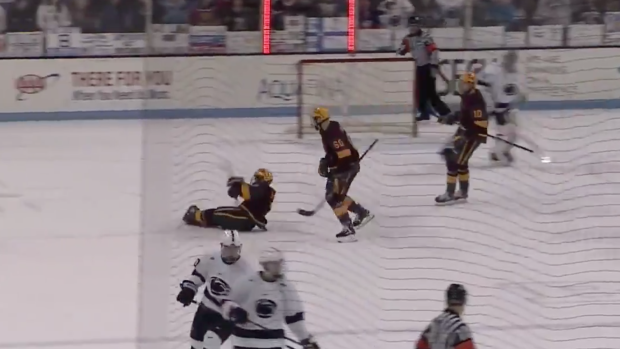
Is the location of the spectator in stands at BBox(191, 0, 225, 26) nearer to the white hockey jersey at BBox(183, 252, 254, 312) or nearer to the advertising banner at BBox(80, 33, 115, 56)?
the advertising banner at BBox(80, 33, 115, 56)

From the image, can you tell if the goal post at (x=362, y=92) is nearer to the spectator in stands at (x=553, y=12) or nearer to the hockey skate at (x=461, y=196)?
the hockey skate at (x=461, y=196)

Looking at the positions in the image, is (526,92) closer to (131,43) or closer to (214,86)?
(214,86)

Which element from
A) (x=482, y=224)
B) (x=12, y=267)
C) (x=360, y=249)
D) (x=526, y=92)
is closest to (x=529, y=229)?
(x=482, y=224)

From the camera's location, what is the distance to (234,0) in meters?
11.5

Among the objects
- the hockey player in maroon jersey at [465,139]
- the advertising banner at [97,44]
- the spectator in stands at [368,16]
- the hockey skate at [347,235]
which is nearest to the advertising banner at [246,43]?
the spectator in stands at [368,16]

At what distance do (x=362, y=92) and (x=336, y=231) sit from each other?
2.70 m

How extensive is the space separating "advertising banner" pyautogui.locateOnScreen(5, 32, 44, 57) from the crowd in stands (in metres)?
0.08

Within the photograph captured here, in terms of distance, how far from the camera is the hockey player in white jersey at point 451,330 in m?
4.07

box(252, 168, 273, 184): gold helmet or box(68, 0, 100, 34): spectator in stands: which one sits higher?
box(68, 0, 100, 34): spectator in stands

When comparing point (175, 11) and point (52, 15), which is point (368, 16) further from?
point (52, 15)

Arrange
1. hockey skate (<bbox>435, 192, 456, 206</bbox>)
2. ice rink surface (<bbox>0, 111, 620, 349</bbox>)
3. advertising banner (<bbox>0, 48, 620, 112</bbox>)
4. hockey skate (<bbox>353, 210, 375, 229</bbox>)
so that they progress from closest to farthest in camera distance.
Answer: ice rink surface (<bbox>0, 111, 620, 349</bbox>), hockey skate (<bbox>353, 210, 375, 229</bbox>), hockey skate (<bbox>435, 192, 456, 206</bbox>), advertising banner (<bbox>0, 48, 620, 112</bbox>)

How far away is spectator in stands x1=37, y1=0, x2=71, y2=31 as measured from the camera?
37.0 feet

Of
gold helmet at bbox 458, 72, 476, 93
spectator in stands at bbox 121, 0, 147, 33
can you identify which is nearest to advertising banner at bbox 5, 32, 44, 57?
spectator in stands at bbox 121, 0, 147, 33

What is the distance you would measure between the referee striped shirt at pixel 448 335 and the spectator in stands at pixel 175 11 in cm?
766
